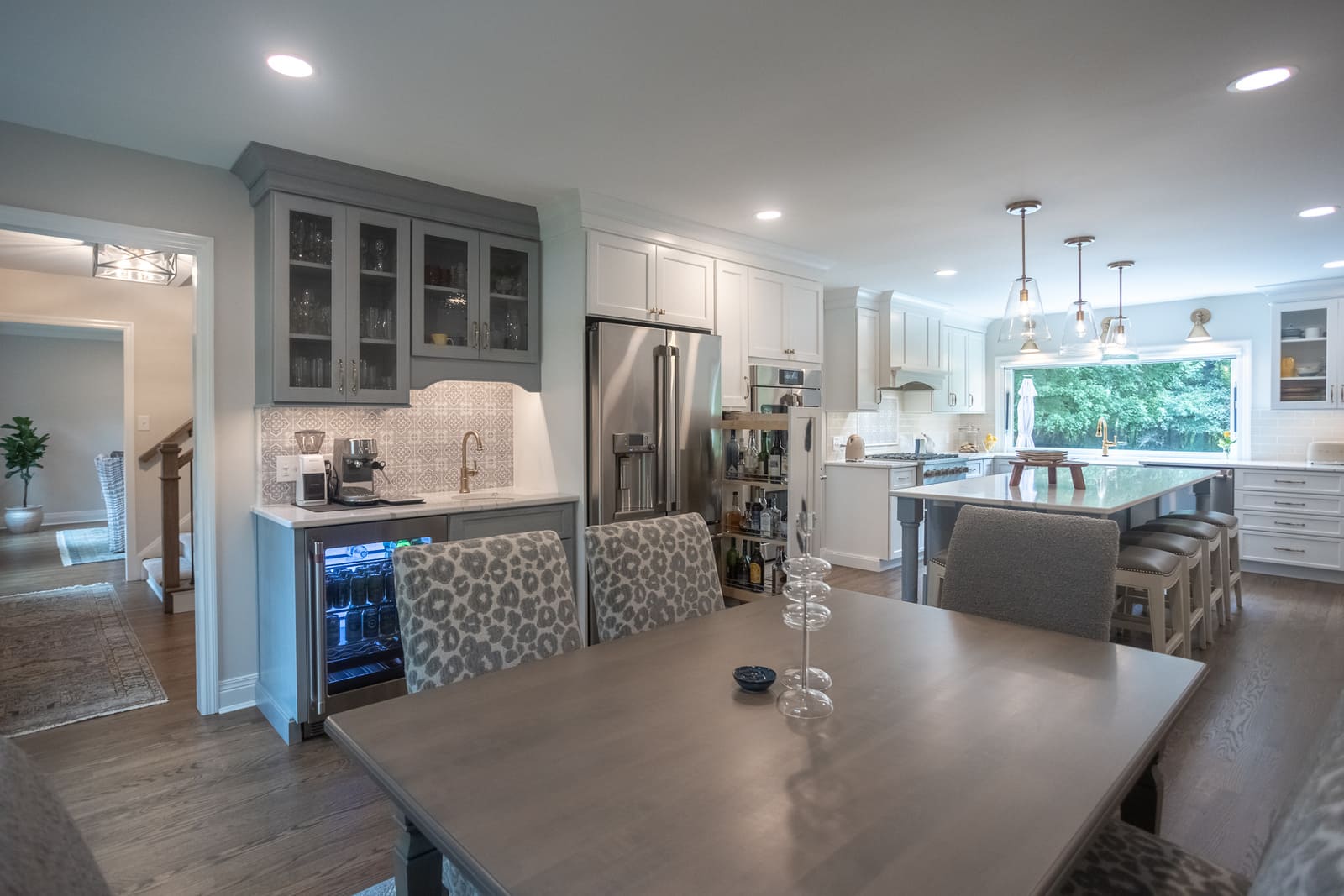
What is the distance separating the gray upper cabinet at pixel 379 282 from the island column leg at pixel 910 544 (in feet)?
7.12

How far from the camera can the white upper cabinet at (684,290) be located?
13.0ft

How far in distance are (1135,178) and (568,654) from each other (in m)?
3.33

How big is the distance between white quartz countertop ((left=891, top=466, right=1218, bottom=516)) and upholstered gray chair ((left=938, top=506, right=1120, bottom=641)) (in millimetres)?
1241

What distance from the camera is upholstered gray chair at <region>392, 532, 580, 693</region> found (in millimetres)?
1636

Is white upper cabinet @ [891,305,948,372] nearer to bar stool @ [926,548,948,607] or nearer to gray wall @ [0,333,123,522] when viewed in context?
bar stool @ [926,548,948,607]

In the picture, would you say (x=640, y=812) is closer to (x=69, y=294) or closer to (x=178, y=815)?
(x=178, y=815)

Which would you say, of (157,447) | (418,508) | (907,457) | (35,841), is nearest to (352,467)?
(418,508)

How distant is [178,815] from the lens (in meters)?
2.24

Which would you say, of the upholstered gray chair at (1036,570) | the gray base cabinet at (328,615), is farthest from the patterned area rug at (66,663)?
the upholstered gray chair at (1036,570)

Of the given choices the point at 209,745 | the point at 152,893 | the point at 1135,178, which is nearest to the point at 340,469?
the point at 209,745

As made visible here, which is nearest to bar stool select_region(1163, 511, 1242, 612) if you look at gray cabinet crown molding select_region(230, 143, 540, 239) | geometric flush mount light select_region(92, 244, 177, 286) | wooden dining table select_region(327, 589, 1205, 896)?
wooden dining table select_region(327, 589, 1205, 896)

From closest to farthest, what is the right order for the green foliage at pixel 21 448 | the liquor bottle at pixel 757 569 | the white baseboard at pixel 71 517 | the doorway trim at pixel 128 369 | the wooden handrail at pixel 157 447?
the liquor bottle at pixel 757 569
the doorway trim at pixel 128 369
the wooden handrail at pixel 157 447
the green foliage at pixel 21 448
the white baseboard at pixel 71 517

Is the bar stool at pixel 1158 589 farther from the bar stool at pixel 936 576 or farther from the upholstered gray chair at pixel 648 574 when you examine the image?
the upholstered gray chair at pixel 648 574

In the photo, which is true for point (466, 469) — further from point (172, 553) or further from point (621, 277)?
point (172, 553)
